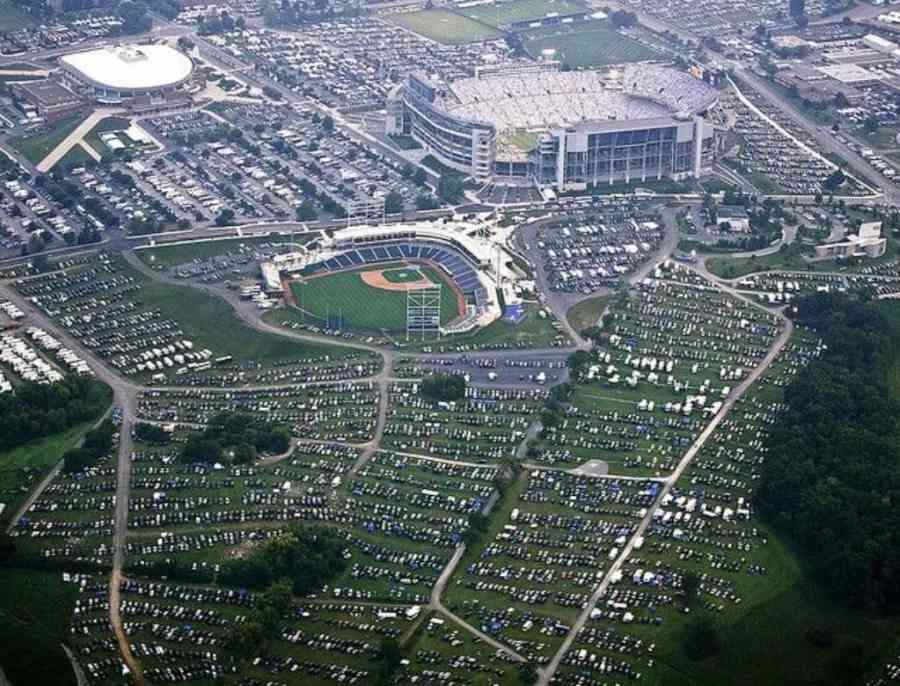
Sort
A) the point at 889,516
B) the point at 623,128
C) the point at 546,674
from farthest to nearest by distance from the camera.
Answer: the point at 623,128
the point at 889,516
the point at 546,674

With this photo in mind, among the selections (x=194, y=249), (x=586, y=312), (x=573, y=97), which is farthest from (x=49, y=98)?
(x=586, y=312)

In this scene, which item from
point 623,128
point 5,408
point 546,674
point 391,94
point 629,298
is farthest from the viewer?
point 391,94

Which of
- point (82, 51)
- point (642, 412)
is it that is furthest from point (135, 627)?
point (82, 51)

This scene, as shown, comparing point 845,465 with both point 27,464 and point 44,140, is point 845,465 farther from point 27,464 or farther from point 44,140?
point 44,140

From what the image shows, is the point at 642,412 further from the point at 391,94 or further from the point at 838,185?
the point at 391,94

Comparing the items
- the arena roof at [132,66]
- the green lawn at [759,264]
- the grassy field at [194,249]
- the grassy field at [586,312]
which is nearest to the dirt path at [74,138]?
the arena roof at [132,66]

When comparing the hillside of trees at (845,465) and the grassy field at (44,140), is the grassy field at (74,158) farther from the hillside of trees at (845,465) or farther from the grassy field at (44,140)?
the hillside of trees at (845,465)

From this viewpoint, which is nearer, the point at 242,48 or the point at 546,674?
the point at 546,674
